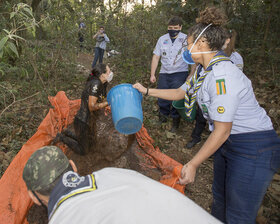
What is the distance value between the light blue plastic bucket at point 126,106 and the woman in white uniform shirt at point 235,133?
2.48 ft

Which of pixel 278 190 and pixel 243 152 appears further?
pixel 278 190

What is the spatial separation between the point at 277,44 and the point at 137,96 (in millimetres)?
6127

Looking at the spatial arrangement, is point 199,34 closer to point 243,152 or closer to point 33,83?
point 243,152

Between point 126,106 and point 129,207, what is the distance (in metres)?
1.44

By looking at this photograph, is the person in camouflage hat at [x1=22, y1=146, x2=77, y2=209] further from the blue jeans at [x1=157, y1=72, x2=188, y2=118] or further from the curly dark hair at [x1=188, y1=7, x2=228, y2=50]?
the blue jeans at [x1=157, y1=72, x2=188, y2=118]

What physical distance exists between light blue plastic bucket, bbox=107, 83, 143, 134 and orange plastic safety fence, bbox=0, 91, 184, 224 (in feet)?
2.29

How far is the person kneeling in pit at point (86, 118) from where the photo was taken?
9.34 feet

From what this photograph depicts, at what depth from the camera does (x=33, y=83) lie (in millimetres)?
4598

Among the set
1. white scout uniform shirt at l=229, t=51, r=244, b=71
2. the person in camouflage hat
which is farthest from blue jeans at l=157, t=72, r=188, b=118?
the person in camouflage hat

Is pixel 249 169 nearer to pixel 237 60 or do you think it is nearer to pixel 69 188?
pixel 69 188

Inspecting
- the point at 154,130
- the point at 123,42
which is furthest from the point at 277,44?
the point at 154,130

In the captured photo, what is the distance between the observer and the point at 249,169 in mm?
1413

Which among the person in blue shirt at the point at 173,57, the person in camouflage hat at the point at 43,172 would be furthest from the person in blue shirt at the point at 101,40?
the person in camouflage hat at the point at 43,172

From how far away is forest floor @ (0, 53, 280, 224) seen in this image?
254cm
